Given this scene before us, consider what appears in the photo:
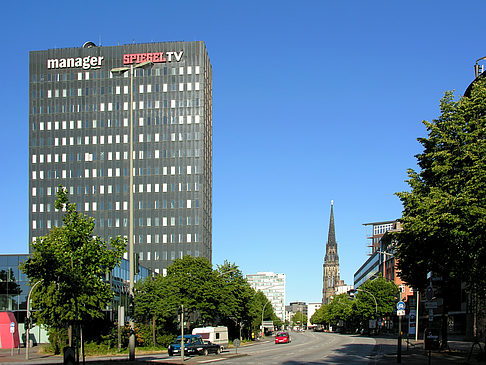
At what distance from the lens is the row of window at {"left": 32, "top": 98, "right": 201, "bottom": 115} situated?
135 meters

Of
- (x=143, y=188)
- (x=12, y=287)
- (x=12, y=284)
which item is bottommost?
(x=12, y=287)

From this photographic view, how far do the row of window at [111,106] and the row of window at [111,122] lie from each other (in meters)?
2.55

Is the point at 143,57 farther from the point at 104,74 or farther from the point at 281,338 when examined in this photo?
the point at 281,338

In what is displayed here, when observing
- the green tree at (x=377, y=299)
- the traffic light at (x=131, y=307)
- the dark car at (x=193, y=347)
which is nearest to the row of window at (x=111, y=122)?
the green tree at (x=377, y=299)

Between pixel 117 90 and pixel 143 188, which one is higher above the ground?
pixel 117 90

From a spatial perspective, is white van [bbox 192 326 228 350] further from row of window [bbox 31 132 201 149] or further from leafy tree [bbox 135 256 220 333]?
row of window [bbox 31 132 201 149]

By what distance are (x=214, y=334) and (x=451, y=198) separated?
36041 millimetres

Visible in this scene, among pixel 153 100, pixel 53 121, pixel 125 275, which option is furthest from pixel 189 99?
pixel 125 275

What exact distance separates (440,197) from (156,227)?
103m

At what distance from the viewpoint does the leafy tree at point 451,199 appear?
31.2 metres

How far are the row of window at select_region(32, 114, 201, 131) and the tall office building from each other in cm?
23

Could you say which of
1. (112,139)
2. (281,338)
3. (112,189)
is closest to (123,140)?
(112,139)

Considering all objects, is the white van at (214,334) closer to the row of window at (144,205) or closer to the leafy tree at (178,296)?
the leafy tree at (178,296)

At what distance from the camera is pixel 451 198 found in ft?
104
